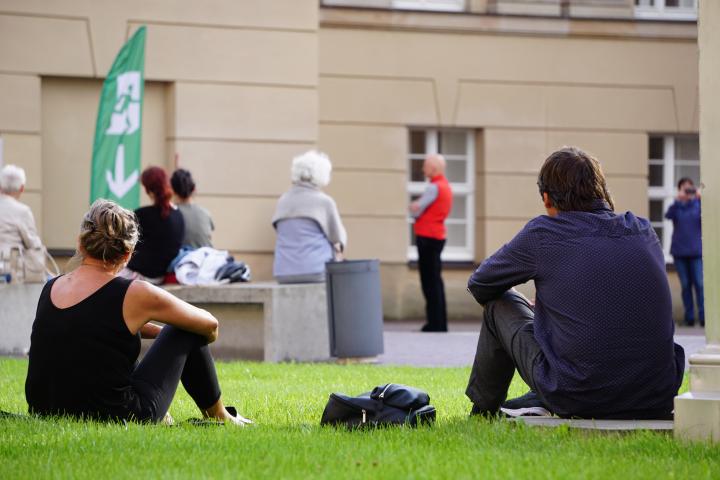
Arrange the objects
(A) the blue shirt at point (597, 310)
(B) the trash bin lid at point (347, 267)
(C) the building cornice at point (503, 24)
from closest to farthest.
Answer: (A) the blue shirt at point (597, 310), (B) the trash bin lid at point (347, 267), (C) the building cornice at point (503, 24)

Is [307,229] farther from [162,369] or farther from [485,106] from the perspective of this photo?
[162,369]

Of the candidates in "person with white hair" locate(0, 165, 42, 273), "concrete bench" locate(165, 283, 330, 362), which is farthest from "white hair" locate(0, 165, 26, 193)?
"concrete bench" locate(165, 283, 330, 362)

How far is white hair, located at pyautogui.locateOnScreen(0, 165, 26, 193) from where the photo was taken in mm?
13547

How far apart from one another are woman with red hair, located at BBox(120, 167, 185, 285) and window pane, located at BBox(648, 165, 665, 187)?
386 inches

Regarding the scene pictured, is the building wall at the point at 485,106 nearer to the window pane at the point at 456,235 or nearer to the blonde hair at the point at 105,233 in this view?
the window pane at the point at 456,235

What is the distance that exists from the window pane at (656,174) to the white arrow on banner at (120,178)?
958 cm

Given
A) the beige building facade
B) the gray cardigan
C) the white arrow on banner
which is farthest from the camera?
the beige building facade

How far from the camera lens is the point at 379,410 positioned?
657cm

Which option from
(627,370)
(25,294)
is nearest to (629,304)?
(627,370)

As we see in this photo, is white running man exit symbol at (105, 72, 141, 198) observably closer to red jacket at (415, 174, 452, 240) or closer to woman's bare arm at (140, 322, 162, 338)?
red jacket at (415, 174, 452, 240)

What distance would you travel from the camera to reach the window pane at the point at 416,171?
19853 mm

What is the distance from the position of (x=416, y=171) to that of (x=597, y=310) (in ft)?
44.7

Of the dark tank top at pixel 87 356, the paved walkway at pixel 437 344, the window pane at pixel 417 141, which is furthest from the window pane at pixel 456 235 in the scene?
the dark tank top at pixel 87 356

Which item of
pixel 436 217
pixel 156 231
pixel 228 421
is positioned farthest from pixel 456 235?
pixel 228 421
